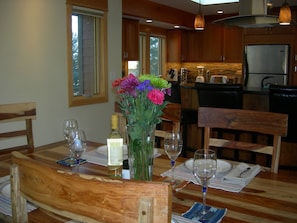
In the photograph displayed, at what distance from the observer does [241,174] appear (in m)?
1.57

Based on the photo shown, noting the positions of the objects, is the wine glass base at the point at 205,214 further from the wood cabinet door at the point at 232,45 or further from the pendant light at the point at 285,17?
the wood cabinet door at the point at 232,45

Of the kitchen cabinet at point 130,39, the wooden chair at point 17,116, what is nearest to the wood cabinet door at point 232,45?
the kitchen cabinet at point 130,39

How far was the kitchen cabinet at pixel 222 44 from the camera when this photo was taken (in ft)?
23.3

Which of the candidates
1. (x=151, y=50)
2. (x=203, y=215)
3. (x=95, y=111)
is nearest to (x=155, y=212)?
(x=203, y=215)

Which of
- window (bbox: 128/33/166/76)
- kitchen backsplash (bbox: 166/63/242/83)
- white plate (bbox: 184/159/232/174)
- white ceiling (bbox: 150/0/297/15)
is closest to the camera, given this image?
white plate (bbox: 184/159/232/174)

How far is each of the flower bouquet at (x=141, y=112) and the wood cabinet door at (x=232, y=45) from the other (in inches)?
244

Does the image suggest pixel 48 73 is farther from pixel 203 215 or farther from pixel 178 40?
pixel 178 40

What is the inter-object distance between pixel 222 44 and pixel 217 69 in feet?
2.11

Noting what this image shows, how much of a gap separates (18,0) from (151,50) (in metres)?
4.21

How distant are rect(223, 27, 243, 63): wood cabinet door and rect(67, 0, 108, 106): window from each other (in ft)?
12.1

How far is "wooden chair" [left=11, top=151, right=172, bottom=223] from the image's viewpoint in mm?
686

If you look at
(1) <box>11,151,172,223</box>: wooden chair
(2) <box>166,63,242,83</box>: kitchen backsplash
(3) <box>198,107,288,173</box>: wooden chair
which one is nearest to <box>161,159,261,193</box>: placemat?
(3) <box>198,107,288,173</box>: wooden chair

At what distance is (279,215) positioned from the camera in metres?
1.17

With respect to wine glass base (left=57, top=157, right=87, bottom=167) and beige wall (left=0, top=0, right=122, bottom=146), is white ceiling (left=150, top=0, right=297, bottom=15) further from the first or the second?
wine glass base (left=57, top=157, right=87, bottom=167)
